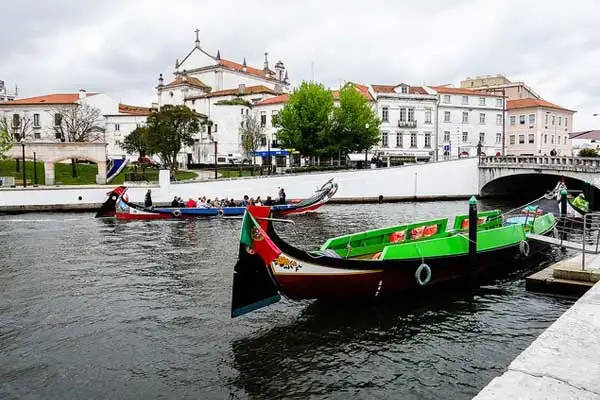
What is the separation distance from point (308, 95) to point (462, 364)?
49.6 meters

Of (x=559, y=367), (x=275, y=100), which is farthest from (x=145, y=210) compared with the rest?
(x=275, y=100)

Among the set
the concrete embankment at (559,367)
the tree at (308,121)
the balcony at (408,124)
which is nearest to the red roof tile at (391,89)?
the balcony at (408,124)

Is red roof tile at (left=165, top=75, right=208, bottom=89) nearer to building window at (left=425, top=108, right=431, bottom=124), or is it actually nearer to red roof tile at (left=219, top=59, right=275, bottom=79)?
red roof tile at (left=219, top=59, right=275, bottom=79)

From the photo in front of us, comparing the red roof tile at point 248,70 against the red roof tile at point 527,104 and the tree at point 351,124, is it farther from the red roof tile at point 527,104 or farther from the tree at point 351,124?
the red roof tile at point 527,104

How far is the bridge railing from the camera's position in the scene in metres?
42.8

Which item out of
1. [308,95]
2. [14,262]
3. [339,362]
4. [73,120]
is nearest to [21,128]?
[73,120]

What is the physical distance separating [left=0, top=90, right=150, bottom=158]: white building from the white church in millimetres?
6553

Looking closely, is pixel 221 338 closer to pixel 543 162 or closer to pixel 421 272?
pixel 421 272

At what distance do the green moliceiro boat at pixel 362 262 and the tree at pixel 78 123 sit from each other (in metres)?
62.3

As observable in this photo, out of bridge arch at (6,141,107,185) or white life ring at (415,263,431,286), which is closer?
white life ring at (415,263,431,286)

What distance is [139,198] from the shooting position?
1683 inches

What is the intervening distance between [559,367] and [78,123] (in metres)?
75.0

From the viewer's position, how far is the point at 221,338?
1170cm

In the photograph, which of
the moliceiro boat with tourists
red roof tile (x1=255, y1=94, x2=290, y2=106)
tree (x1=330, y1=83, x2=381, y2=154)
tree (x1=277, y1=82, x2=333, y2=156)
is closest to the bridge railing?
tree (x1=330, y1=83, x2=381, y2=154)
